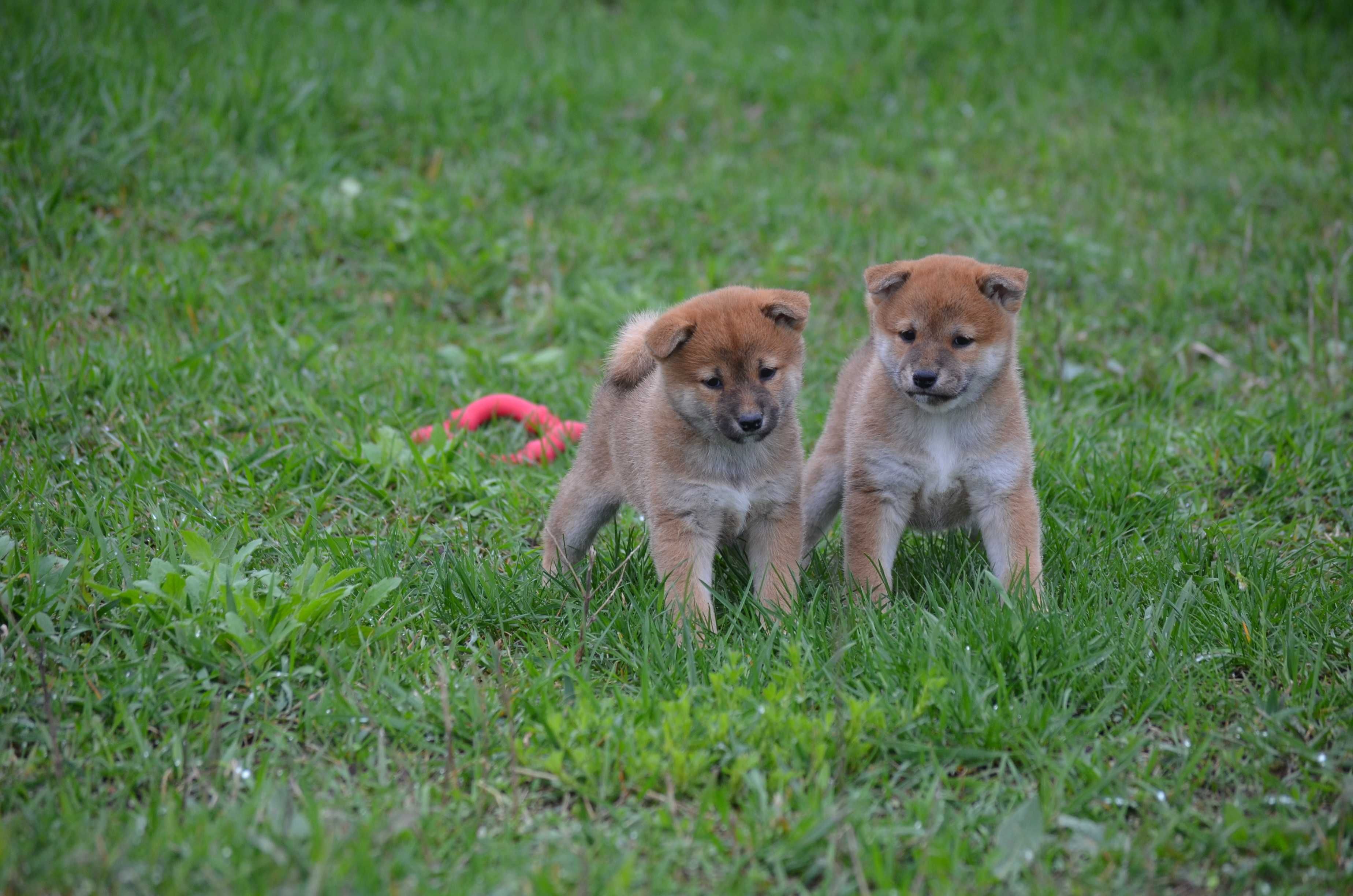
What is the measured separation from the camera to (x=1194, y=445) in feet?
17.4

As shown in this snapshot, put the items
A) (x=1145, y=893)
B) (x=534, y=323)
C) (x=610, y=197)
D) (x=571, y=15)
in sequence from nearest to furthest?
(x=1145, y=893) → (x=534, y=323) → (x=610, y=197) → (x=571, y=15)

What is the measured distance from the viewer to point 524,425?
552 centimetres

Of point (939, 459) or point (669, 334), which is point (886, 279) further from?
point (669, 334)

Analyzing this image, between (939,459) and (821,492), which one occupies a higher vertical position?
(939,459)

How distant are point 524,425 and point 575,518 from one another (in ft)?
3.92

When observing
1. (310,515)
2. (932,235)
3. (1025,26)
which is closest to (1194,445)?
(932,235)

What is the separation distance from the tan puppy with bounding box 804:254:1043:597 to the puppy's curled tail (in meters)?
0.85

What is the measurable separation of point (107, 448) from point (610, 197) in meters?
3.75

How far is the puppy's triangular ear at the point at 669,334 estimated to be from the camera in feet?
12.7

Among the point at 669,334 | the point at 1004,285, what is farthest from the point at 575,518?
the point at 1004,285

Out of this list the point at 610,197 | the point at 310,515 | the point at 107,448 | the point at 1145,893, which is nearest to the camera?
the point at 1145,893

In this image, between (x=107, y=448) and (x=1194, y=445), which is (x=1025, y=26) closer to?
(x=1194, y=445)

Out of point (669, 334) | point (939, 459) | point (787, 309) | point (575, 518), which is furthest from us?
point (575, 518)

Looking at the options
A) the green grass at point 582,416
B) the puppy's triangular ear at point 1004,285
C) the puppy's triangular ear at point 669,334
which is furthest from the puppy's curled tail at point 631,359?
the puppy's triangular ear at point 1004,285
